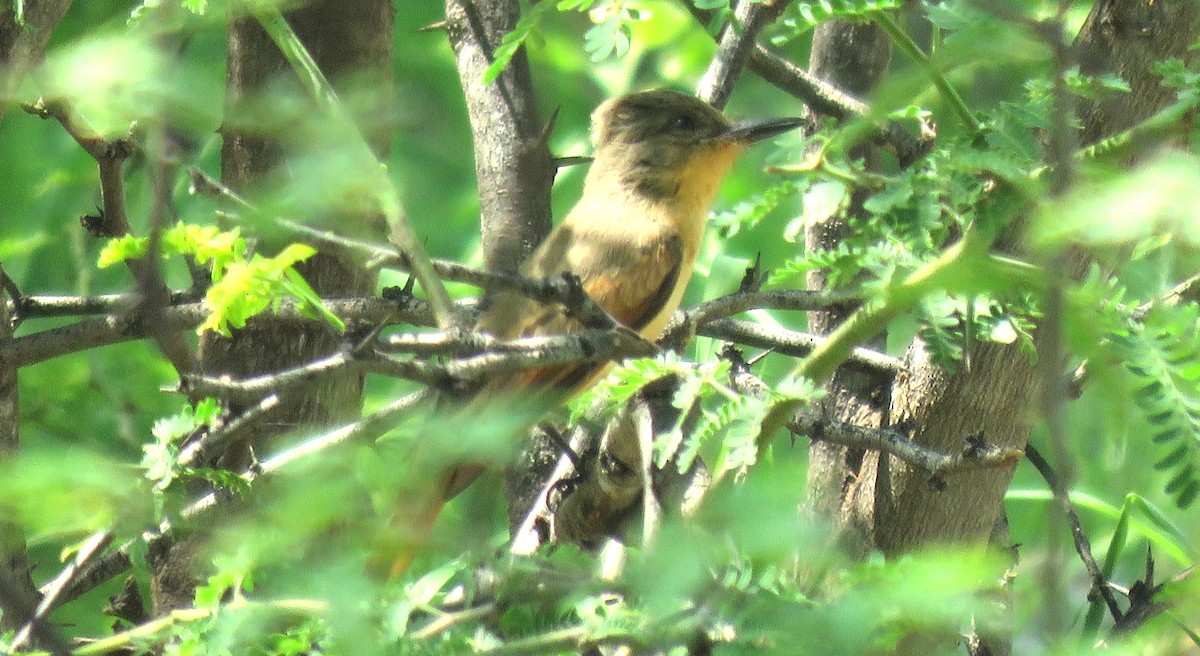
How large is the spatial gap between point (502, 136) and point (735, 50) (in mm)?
851

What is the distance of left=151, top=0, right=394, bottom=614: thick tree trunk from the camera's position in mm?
3697

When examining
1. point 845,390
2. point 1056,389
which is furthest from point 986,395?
point 1056,389

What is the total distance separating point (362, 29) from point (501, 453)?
297cm

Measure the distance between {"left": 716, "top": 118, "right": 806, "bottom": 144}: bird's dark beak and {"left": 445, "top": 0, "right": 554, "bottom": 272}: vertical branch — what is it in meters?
0.74

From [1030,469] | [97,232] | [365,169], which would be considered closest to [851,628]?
[365,169]

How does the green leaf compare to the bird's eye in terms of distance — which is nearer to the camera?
the green leaf

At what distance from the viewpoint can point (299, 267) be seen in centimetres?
391

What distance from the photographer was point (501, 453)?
1489 millimetres

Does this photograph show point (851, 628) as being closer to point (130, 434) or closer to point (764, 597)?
point (764, 597)

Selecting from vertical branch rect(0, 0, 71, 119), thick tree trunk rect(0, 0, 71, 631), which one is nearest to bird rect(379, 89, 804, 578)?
thick tree trunk rect(0, 0, 71, 631)

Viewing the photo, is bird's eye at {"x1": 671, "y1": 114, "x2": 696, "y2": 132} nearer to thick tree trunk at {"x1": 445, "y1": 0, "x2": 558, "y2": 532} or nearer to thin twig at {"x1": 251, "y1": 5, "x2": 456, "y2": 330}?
thick tree trunk at {"x1": 445, "y1": 0, "x2": 558, "y2": 532}

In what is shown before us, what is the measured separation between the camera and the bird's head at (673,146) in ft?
16.2

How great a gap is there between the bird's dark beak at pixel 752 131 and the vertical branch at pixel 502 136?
739mm

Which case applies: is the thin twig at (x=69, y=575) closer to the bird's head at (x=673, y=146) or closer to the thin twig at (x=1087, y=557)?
the thin twig at (x=1087, y=557)
